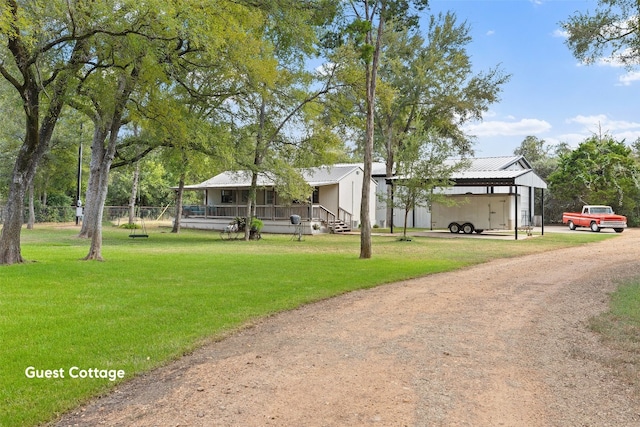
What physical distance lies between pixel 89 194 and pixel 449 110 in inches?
1033

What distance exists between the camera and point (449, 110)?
35562 millimetres

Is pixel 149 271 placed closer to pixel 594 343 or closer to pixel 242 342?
pixel 242 342

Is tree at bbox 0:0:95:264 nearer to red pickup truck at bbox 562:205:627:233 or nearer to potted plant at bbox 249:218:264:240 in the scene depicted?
potted plant at bbox 249:218:264:240

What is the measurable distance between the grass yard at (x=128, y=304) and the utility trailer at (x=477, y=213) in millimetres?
12690

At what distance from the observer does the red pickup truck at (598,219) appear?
93.7 feet

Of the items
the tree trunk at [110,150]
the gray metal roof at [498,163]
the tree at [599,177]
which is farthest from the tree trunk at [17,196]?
the tree at [599,177]

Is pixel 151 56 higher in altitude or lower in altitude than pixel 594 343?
higher

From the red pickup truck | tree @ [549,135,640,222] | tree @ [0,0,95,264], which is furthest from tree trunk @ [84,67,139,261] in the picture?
tree @ [549,135,640,222]

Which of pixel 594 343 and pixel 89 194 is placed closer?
pixel 594 343

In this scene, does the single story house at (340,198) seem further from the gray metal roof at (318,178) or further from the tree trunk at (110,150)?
the tree trunk at (110,150)

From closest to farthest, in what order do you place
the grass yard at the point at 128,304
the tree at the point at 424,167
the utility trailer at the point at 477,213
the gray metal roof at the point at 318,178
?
the grass yard at the point at 128,304 → the tree at the point at 424,167 → the utility trailer at the point at 477,213 → the gray metal roof at the point at 318,178

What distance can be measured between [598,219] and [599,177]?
976 centimetres

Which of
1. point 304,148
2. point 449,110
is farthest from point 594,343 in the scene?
point 449,110

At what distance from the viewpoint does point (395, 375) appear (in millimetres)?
4168
